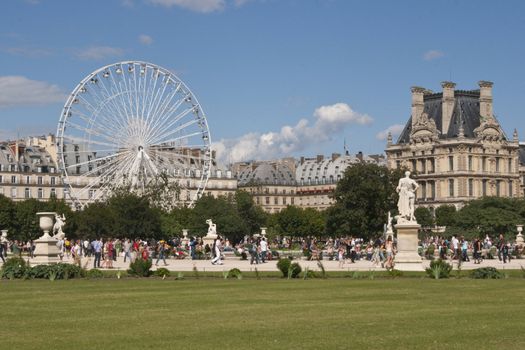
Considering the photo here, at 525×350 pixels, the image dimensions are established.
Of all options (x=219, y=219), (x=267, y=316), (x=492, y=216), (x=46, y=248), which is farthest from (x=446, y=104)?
(x=267, y=316)

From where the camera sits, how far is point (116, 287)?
33.5 metres

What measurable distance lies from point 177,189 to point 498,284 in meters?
81.2

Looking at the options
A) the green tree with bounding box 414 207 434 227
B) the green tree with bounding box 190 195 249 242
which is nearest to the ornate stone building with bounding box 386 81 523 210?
the green tree with bounding box 414 207 434 227

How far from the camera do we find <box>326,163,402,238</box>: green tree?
9106 centimetres

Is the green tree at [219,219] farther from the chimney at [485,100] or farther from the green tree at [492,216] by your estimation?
the chimney at [485,100]

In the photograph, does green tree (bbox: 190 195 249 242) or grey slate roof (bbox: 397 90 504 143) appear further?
grey slate roof (bbox: 397 90 504 143)

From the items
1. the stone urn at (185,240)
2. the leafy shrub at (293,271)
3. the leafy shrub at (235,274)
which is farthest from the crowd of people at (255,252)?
the stone urn at (185,240)

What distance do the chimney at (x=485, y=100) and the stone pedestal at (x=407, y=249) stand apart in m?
130

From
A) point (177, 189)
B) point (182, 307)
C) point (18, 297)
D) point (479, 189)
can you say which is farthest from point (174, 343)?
point (479, 189)

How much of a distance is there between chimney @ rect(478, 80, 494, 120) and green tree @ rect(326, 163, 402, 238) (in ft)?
270

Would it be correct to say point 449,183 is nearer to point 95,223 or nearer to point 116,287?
point 95,223

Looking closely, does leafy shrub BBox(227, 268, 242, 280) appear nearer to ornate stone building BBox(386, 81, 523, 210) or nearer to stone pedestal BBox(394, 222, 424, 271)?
stone pedestal BBox(394, 222, 424, 271)

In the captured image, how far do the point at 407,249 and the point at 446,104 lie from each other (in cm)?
13084

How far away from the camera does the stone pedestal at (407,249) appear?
44094 mm
